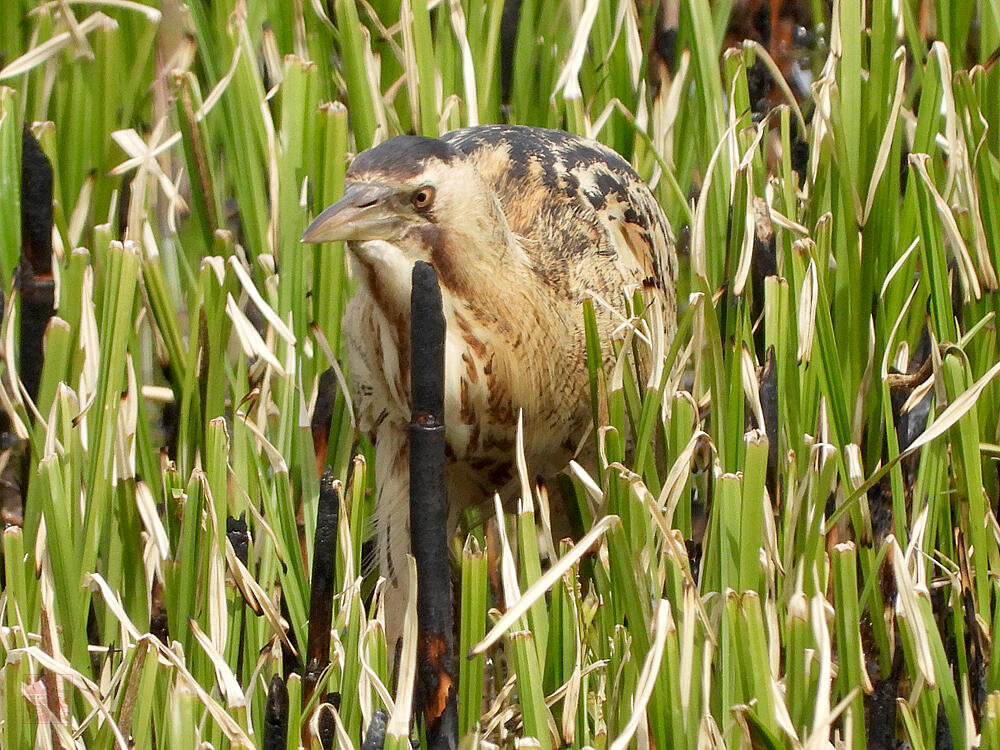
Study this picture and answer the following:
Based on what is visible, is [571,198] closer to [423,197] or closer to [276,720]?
[423,197]

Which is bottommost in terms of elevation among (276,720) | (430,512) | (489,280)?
(276,720)

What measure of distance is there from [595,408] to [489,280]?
14cm

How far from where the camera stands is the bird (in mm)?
1146

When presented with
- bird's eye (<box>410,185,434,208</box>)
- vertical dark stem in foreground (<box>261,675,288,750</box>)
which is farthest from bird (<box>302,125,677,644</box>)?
vertical dark stem in foreground (<box>261,675,288,750</box>)

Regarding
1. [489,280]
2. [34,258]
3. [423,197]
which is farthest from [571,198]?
[34,258]

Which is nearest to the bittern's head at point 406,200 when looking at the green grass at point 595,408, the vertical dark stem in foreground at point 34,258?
the green grass at point 595,408

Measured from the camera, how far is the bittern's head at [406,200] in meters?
1.10

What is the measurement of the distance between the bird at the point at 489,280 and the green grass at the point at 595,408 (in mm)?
59

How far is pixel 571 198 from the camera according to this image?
5.12 feet

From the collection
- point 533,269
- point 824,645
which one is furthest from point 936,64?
point 824,645

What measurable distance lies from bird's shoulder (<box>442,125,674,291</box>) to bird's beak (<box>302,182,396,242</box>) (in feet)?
1.20

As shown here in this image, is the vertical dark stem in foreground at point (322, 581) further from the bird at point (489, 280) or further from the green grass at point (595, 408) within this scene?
the bird at point (489, 280)

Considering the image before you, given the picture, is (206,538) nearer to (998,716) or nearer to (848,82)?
(998,716)

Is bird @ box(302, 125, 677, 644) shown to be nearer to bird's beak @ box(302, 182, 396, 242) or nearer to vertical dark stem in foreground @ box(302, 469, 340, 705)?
bird's beak @ box(302, 182, 396, 242)
